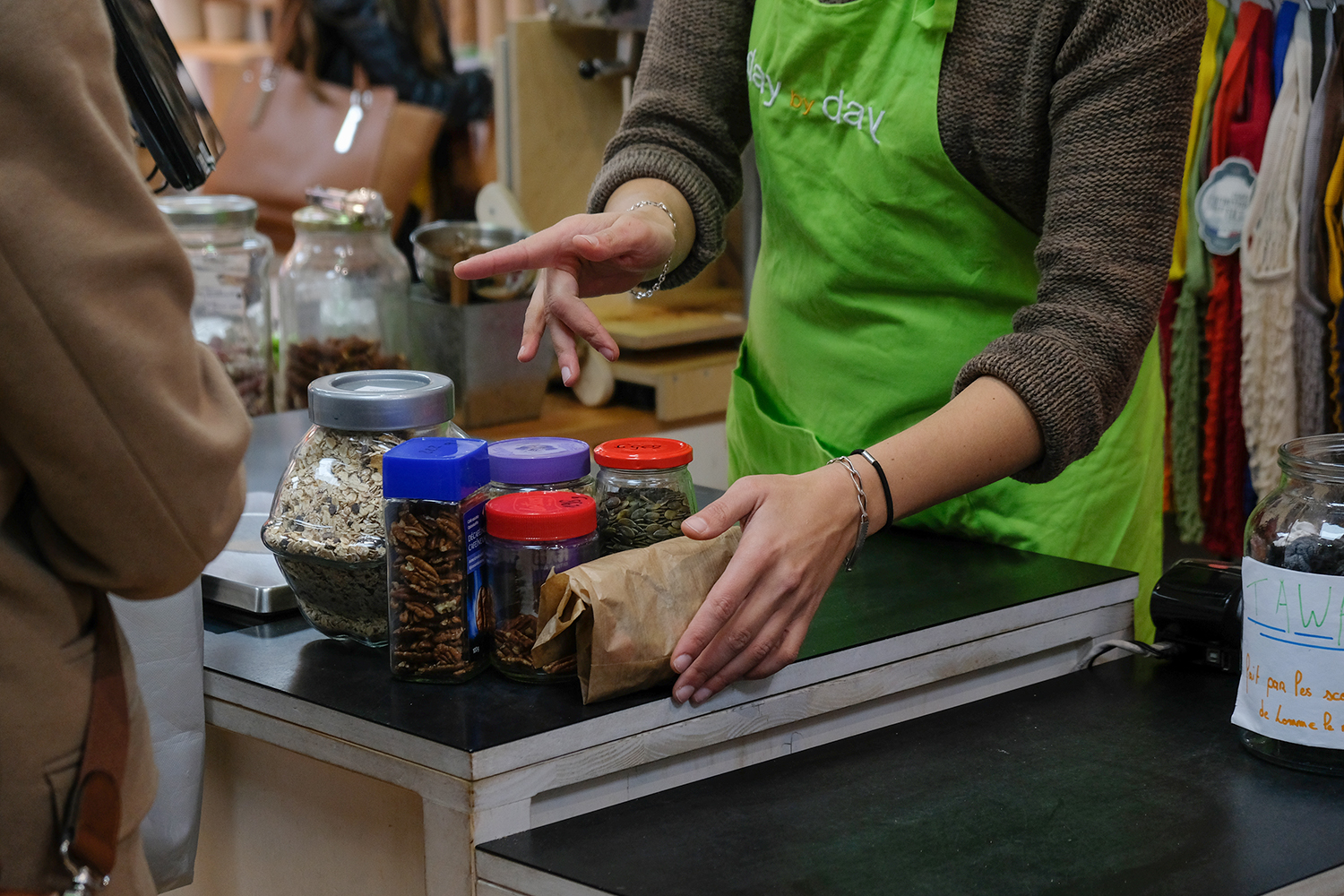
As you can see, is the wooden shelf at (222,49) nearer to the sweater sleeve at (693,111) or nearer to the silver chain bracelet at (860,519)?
the sweater sleeve at (693,111)

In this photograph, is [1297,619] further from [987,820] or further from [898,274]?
[898,274]

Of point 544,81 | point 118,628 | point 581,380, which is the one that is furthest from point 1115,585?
point 544,81

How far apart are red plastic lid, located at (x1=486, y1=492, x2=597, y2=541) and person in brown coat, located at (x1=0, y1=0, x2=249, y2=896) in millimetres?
204

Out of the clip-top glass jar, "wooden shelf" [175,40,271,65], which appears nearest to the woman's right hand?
the clip-top glass jar

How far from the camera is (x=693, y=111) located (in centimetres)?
128

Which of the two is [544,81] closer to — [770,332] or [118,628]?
[770,332]

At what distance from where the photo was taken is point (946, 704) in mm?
950

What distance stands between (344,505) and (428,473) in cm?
10

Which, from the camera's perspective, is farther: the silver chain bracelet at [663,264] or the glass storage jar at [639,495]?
the silver chain bracelet at [663,264]

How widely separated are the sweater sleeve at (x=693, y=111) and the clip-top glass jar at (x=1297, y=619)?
574 millimetres

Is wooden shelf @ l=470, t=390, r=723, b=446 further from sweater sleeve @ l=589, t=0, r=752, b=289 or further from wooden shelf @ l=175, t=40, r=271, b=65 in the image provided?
wooden shelf @ l=175, t=40, r=271, b=65

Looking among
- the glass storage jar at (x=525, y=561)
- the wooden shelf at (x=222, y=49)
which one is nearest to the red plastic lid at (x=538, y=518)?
the glass storage jar at (x=525, y=561)

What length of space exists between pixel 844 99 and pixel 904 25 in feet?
0.27

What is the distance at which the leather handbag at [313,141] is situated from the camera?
2889 millimetres
